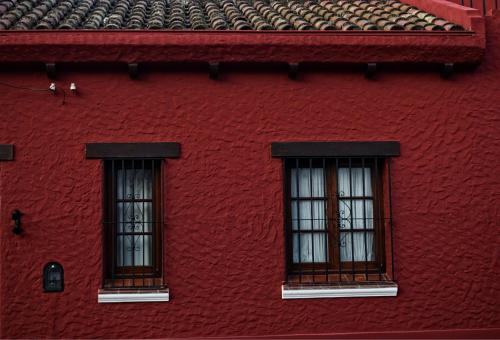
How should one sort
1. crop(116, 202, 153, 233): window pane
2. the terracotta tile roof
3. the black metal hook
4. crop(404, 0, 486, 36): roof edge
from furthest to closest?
the terracotta tile roof → crop(404, 0, 486, 36): roof edge → crop(116, 202, 153, 233): window pane → the black metal hook

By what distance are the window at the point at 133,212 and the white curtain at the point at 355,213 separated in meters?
2.02

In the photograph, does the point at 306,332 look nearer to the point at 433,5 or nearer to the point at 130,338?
the point at 130,338

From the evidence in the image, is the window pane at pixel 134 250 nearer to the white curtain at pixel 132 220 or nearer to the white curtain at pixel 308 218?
the white curtain at pixel 132 220

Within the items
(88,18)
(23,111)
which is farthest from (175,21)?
(23,111)

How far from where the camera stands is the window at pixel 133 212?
283 inches

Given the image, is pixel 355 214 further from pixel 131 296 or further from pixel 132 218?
pixel 131 296

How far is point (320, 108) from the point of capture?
A: 739 centimetres

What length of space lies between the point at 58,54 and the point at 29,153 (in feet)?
3.79

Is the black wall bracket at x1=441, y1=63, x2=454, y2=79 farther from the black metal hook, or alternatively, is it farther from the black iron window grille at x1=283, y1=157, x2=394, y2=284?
the black metal hook

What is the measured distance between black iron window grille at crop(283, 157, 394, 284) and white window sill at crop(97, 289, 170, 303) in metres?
Answer: 1.55

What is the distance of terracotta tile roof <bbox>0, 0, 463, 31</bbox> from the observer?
25.2 ft

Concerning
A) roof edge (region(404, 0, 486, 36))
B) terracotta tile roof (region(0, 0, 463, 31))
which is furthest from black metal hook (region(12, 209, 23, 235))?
roof edge (region(404, 0, 486, 36))

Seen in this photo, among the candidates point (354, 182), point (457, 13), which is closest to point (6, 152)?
point (354, 182)

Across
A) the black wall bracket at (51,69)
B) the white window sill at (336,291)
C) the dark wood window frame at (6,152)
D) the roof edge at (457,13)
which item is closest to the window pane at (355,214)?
the white window sill at (336,291)
